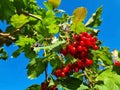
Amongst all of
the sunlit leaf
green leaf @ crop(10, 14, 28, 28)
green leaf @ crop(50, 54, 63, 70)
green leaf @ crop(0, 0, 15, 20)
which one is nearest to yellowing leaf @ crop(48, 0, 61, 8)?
the sunlit leaf

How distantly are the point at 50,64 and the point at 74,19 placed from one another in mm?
466

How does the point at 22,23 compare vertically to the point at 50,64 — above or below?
above

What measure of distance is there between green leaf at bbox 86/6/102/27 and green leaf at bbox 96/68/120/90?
680mm

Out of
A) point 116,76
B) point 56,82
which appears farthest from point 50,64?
point 116,76

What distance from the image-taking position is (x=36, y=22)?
13.4ft

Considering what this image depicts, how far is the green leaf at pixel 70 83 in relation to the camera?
316 centimetres

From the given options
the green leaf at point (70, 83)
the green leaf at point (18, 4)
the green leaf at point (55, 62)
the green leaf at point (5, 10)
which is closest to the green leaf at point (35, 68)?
the green leaf at point (55, 62)

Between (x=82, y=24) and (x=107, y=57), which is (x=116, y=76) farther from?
(x=82, y=24)

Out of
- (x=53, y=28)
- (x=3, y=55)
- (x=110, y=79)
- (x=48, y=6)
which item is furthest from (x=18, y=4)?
(x=3, y=55)

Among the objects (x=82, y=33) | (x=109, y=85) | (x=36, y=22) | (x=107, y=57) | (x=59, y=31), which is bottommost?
(x=109, y=85)

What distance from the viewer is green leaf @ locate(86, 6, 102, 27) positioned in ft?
12.7

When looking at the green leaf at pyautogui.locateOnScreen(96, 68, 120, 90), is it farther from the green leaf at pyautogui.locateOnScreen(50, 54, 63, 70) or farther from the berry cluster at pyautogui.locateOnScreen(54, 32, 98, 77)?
the green leaf at pyautogui.locateOnScreen(50, 54, 63, 70)

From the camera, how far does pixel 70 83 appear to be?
3172 millimetres

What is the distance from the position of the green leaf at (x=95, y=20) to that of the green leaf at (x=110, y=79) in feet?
2.23
